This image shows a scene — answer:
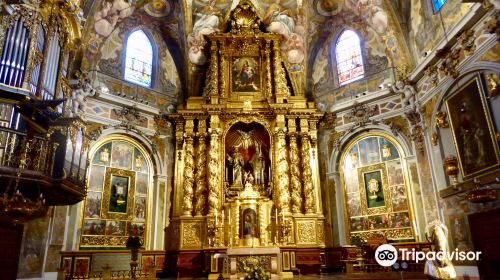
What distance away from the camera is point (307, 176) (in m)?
16.4

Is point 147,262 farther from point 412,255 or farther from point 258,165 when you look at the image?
point 412,255

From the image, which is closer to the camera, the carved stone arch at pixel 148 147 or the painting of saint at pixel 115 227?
the painting of saint at pixel 115 227

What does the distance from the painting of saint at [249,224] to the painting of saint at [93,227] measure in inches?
212

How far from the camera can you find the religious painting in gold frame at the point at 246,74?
1798 cm

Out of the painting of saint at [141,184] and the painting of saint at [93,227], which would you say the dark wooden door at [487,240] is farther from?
the painting of saint at [93,227]

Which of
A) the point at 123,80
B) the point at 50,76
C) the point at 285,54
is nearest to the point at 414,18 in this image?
the point at 285,54

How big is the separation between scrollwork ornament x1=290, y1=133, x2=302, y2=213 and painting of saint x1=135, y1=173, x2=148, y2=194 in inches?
246

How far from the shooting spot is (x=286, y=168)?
1642 centimetres

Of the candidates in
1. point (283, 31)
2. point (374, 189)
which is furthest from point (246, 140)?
point (374, 189)

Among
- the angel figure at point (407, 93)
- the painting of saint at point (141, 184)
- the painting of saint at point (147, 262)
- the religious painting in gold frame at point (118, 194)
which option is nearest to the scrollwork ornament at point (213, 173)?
the painting of saint at point (141, 184)

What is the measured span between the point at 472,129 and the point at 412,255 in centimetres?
491

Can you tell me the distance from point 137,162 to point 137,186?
1034 millimetres

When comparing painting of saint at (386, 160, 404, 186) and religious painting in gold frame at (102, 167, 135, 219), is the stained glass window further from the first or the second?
religious painting in gold frame at (102, 167, 135, 219)

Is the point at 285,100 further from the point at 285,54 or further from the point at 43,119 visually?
the point at 43,119
